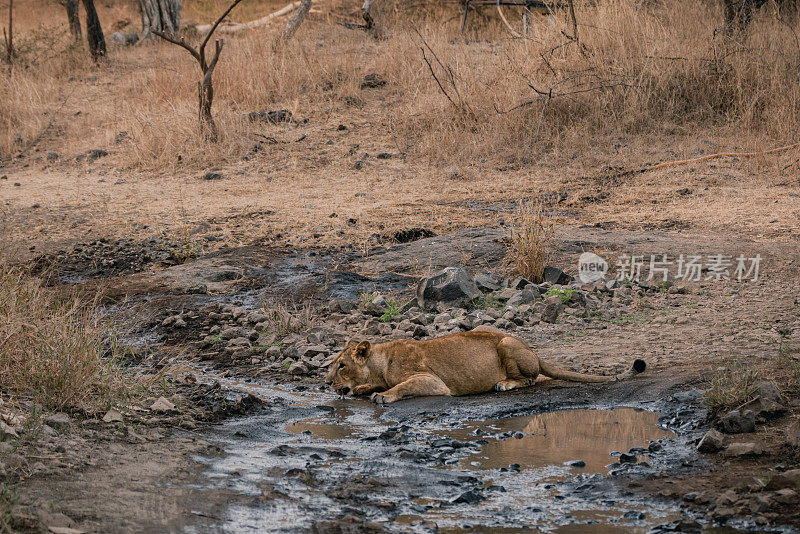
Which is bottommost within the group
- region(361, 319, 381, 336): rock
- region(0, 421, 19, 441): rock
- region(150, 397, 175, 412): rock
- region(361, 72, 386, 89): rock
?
region(361, 319, 381, 336): rock

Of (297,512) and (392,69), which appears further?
(392,69)

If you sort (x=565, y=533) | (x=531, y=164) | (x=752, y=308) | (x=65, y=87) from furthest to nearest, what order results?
(x=65, y=87) → (x=531, y=164) → (x=752, y=308) → (x=565, y=533)

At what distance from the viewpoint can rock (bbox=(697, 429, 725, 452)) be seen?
15.6 feet

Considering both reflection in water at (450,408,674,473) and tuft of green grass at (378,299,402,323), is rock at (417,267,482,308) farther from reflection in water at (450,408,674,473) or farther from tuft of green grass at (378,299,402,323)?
reflection in water at (450,408,674,473)

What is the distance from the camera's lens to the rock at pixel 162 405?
5564 millimetres

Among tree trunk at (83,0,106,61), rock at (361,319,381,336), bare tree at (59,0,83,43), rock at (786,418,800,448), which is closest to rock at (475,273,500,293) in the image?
rock at (361,319,381,336)

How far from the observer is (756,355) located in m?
6.30

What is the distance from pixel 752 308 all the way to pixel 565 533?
14.5 ft

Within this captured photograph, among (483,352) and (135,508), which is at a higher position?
(135,508)

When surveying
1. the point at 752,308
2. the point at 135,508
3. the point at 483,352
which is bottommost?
→ the point at 752,308

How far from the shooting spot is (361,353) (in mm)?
6395

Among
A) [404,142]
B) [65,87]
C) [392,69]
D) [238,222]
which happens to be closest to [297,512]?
[238,222]

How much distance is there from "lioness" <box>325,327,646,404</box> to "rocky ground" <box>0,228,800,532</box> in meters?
0.15

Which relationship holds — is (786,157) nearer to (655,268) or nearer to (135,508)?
(655,268)
